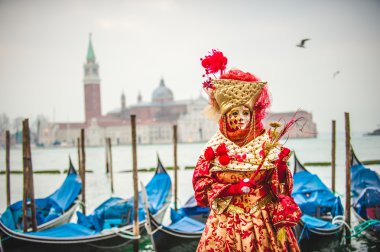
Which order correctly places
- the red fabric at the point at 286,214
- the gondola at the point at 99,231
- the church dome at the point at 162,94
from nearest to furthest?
the red fabric at the point at 286,214
the gondola at the point at 99,231
the church dome at the point at 162,94

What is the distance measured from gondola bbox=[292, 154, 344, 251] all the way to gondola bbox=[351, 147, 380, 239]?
0.94 feet

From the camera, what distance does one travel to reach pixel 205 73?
1.88 metres

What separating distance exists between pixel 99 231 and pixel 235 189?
3.81 metres

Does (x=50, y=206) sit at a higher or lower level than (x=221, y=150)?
lower

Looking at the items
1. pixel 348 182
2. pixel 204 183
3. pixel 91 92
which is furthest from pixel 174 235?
pixel 91 92

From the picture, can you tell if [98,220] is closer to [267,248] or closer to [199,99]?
[267,248]

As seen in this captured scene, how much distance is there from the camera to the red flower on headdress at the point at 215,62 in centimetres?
186

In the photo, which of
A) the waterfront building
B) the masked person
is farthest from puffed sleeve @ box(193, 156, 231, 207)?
the waterfront building

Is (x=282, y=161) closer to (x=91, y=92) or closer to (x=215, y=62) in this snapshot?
(x=215, y=62)

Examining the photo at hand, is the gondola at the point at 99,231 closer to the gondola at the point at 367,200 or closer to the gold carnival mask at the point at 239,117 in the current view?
the gondola at the point at 367,200

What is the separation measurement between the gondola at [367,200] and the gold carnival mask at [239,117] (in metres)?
3.89

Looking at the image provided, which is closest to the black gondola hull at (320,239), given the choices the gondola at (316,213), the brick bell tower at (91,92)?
the gondola at (316,213)

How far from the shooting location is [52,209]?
625 cm

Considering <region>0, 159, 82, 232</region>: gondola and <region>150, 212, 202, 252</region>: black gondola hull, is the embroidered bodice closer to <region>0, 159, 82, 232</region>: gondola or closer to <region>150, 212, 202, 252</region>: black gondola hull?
<region>150, 212, 202, 252</region>: black gondola hull
